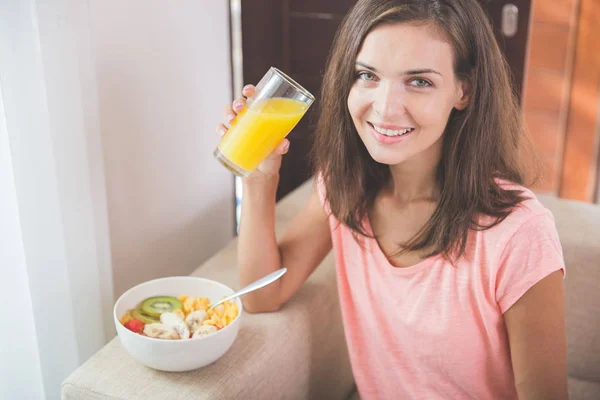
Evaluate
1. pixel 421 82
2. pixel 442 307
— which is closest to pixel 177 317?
pixel 442 307

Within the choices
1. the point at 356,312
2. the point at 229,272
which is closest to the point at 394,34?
the point at 356,312

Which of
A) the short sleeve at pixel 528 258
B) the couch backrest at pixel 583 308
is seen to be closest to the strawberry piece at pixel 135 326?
the short sleeve at pixel 528 258

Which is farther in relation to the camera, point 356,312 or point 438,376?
point 356,312

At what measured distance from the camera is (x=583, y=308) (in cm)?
160

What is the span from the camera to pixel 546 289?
1.11 m

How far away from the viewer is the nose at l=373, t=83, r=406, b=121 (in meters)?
1.12

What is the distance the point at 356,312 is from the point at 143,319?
459mm

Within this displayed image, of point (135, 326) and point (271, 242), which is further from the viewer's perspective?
point (271, 242)

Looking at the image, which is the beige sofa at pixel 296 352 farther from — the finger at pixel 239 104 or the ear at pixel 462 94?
the ear at pixel 462 94

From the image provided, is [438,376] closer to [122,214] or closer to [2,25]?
[122,214]

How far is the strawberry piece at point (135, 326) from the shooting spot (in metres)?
1.18

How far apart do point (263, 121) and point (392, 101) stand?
23 cm

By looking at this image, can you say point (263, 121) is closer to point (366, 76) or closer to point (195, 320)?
point (366, 76)

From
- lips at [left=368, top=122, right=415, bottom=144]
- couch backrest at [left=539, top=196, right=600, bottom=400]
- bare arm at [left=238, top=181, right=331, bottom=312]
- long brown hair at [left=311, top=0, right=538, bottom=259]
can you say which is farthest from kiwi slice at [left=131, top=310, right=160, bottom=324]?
couch backrest at [left=539, top=196, right=600, bottom=400]
